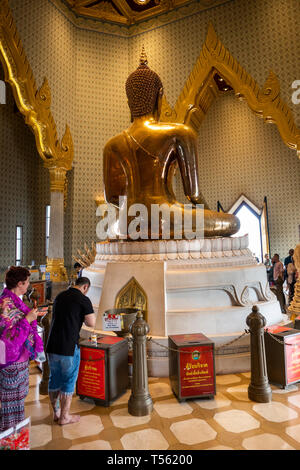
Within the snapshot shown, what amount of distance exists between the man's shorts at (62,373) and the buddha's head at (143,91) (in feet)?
10.9

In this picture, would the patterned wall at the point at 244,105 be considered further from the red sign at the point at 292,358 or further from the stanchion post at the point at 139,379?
the stanchion post at the point at 139,379

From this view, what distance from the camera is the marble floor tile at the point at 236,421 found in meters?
1.84

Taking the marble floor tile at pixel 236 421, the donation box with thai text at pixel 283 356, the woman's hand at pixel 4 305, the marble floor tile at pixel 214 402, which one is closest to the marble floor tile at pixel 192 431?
the marble floor tile at pixel 236 421

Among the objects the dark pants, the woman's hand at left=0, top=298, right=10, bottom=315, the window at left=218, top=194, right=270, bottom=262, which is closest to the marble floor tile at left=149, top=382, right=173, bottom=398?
the woman's hand at left=0, top=298, right=10, bottom=315

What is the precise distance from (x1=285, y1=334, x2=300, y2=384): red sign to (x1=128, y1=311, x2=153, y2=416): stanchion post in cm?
105

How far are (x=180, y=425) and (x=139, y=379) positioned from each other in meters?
0.35

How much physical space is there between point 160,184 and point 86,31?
23.2 ft

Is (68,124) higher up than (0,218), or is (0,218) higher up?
(68,124)

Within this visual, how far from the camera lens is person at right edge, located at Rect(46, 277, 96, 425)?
1.89 m

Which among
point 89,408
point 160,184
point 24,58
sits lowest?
point 89,408

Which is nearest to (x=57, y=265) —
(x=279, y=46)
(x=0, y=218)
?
(x=0, y=218)

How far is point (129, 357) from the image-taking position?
8.38 ft

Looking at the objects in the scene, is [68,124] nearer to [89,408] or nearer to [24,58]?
[24,58]

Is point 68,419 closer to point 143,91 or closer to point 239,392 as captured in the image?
point 239,392
